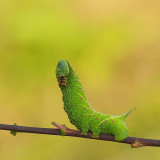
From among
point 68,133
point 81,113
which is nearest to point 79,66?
point 81,113

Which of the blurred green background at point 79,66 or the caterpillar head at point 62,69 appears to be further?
the blurred green background at point 79,66

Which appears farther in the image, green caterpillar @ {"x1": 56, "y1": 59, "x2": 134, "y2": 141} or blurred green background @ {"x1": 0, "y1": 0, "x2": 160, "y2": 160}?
blurred green background @ {"x1": 0, "y1": 0, "x2": 160, "y2": 160}

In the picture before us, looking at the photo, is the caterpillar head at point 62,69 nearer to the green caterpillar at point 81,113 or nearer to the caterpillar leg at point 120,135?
the green caterpillar at point 81,113

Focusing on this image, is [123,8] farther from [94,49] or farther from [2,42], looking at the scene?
[2,42]

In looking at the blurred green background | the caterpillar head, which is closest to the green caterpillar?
the caterpillar head

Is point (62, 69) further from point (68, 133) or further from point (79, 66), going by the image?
point (79, 66)

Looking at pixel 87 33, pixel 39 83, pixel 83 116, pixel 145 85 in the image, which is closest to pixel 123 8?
pixel 87 33

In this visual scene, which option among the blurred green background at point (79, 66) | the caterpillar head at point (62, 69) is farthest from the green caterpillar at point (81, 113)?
the blurred green background at point (79, 66)

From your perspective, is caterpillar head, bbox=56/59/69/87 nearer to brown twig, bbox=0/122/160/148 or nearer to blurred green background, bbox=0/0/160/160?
brown twig, bbox=0/122/160/148

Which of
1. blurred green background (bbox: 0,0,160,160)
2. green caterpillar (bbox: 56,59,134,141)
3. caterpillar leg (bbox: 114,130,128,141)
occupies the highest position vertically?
blurred green background (bbox: 0,0,160,160)
